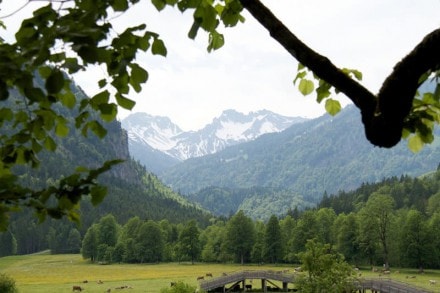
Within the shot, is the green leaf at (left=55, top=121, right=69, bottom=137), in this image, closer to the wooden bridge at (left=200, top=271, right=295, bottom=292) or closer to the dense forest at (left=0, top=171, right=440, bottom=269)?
the wooden bridge at (left=200, top=271, right=295, bottom=292)

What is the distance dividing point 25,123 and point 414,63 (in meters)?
2.20

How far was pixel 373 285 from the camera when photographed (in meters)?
54.6

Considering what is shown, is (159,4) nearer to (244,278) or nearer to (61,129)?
(61,129)

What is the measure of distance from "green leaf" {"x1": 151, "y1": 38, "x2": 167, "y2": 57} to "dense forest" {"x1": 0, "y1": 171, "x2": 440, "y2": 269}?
9204 cm

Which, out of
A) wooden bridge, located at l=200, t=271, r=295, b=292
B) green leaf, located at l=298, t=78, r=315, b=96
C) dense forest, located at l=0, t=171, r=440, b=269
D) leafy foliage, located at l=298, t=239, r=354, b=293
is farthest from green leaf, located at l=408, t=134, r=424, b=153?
dense forest, located at l=0, t=171, r=440, b=269

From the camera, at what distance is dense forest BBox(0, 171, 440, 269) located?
87.9 m

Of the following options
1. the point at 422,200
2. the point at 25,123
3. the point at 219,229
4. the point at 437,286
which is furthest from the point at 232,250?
the point at 25,123

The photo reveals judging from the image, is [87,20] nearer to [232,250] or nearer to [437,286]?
[437,286]

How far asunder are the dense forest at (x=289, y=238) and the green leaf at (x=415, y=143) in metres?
90.9

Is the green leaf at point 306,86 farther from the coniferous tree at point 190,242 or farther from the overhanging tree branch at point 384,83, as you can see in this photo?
the coniferous tree at point 190,242

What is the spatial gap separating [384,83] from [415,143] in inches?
39.7

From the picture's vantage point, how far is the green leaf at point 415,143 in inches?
128

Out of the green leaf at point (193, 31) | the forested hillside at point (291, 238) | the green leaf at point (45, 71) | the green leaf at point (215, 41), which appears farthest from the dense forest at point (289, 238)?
the green leaf at point (45, 71)

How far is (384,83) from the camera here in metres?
2.47
